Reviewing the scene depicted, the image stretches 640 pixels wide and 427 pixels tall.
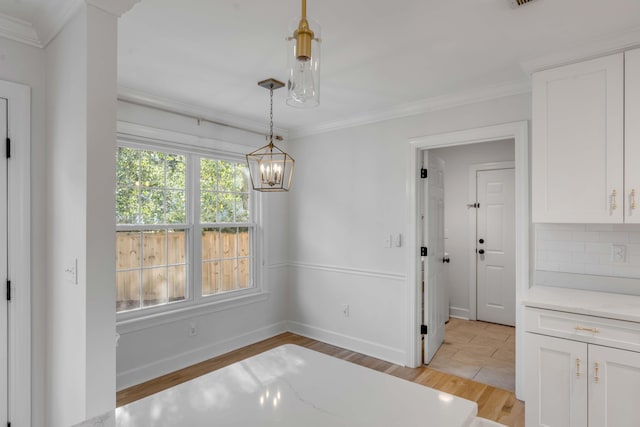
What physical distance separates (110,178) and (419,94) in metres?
2.57

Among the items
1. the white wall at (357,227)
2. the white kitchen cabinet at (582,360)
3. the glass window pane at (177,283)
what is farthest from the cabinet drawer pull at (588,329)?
the glass window pane at (177,283)

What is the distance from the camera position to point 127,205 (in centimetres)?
315

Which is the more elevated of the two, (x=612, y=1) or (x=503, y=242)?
(x=612, y=1)

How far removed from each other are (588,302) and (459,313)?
316 centimetres

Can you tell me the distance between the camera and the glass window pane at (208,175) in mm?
3715

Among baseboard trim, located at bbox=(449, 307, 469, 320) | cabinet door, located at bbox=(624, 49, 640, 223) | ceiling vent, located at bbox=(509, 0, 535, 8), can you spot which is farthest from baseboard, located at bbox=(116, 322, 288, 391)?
ceiling vent, located at bbox=(509, 0, 535, 8)

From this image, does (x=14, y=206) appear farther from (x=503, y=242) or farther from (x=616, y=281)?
(x=503, y=242)

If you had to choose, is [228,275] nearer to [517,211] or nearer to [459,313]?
[517,211]

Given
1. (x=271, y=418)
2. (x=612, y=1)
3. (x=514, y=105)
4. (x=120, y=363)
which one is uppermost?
(x=612, y=1)

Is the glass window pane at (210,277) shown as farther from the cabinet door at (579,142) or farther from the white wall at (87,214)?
the cabinet door at (579,142)

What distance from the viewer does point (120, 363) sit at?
3031 mm

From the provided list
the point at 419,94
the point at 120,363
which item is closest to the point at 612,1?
the point at 419,94

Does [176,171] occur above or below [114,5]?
below

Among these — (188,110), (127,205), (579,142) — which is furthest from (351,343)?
(188,110)
